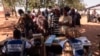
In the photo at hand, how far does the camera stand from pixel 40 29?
13.1 m

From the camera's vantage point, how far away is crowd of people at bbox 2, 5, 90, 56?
5.84m

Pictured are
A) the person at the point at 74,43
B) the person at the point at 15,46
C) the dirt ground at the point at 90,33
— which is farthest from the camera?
the dirt ground at the point at 90,33

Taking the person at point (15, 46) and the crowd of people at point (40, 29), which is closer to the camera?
the crowd of people at point (40, 29)

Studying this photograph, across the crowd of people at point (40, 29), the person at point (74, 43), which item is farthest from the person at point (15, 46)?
the person at point (74, 43)

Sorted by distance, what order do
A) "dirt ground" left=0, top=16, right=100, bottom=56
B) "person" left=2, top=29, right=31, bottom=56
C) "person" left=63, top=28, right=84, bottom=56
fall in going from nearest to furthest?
"person" left=63, top=28, right=84, bottom=56
"person" left=2, top=29, right=31, bottom=56
"dirt ground" left=0, top=16, right=100, bottom=56

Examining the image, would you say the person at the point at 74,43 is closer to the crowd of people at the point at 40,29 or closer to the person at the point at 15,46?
the crowd of people at the point at 40,29

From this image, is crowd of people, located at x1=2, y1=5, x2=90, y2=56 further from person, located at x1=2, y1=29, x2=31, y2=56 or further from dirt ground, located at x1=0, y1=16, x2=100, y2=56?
dirt ground, located at x1=0, y1=16, x2=100, y2=56

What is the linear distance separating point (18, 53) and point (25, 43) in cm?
27

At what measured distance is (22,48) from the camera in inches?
248

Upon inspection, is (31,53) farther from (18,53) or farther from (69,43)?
(69,43)

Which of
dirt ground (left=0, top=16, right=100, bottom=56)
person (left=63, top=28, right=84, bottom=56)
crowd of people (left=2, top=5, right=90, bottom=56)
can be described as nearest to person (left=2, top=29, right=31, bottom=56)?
crowd of people (left=2, top=5, right=90, bottom=56)

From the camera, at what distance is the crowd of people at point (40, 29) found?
584cm

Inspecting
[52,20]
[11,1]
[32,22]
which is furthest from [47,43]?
[11,1]

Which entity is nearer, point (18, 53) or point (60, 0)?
point (18, 53)
